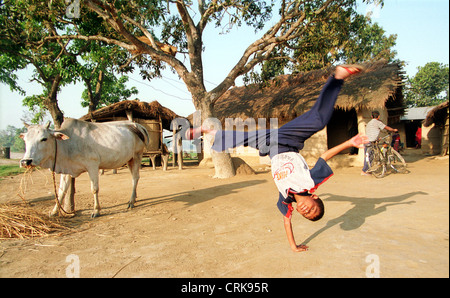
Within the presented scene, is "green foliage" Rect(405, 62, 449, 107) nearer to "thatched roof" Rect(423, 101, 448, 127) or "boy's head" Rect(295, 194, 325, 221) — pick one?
"thatched roof" Rect(423, 101, 448, 127)

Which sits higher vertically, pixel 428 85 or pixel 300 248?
pixel 428 85

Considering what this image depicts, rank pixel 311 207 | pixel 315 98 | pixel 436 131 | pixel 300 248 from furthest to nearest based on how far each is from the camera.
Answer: pixel 436 131 → pixel 315 98 → pixel 300 248 → pixel 311 207

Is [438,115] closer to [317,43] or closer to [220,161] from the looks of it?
[317,43]

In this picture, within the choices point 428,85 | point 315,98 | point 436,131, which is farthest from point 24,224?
point 428,85

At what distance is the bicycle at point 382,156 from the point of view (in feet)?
26.8

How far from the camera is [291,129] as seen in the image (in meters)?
3.14

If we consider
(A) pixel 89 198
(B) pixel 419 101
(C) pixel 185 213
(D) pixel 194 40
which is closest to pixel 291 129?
(C) pixel 185 213

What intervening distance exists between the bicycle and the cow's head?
27.1 feet

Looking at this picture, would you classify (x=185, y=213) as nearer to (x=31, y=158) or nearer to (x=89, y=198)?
(x=31, y=158)

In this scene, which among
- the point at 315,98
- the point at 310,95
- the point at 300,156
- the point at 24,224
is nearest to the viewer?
the point at 300,156

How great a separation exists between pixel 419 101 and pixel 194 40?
112 feet

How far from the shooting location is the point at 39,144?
4.37 meters

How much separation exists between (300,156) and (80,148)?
4049mm

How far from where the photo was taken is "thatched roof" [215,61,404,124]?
10516mm
